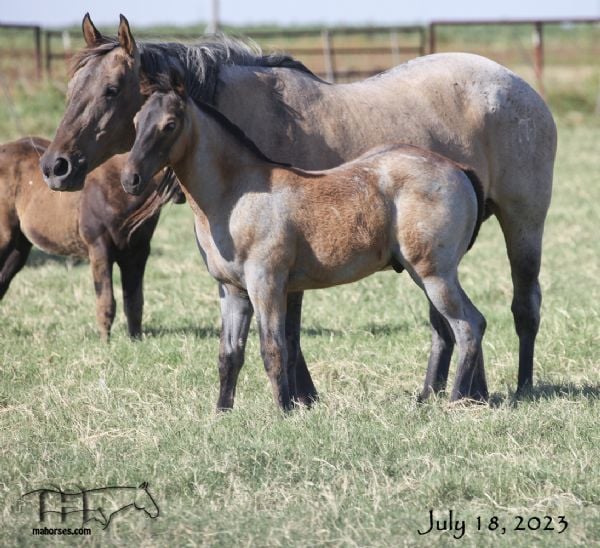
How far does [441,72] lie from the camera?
21.1 feet

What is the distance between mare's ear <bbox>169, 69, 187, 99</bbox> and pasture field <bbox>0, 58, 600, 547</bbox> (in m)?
1.59

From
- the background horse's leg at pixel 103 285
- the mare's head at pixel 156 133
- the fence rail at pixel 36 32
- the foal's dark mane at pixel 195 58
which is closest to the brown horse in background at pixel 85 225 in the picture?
the background horse's leg at pixel 103 285

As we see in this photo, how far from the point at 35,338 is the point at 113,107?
2.67 m

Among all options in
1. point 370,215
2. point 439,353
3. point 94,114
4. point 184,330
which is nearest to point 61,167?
point 94,114

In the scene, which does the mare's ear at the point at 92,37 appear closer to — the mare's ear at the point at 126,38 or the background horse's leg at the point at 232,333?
the mare's ear at the point at 126,38

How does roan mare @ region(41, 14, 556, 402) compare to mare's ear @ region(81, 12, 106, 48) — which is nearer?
roan mare @ region(41, 14, 556, 402)

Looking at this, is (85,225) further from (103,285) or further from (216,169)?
(216,169)

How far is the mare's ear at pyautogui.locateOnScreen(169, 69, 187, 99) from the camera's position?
517cm

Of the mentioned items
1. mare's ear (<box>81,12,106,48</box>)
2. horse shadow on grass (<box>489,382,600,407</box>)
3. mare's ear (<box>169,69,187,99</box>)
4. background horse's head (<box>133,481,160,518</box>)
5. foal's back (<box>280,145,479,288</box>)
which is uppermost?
mare's ear (<box>81,12,106,48</box>)

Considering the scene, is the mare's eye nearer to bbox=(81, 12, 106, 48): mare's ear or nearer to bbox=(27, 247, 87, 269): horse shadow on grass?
bbox=(81, 12, 106, 48): mare's ear

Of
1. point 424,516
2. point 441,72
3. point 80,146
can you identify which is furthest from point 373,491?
point 441,72

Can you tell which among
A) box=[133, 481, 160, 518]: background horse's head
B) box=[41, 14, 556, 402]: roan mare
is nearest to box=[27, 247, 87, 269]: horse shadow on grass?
box=[41, 14, 556, 402]: roan mare

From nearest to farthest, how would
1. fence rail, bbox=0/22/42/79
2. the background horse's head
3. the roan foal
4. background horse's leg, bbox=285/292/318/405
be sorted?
the background horse's head
the roan foal
background horse's leg, bbox=285/292/318/405
fence rail, bbox=0/22/42/79

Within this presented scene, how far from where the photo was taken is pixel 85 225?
779 cm
